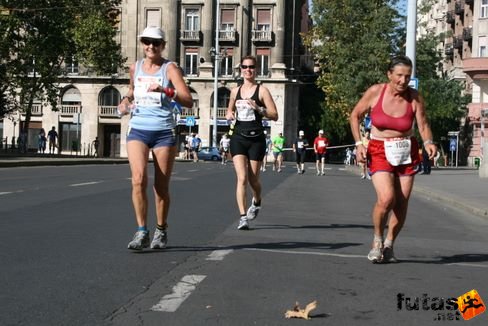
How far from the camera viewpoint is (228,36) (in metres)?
71.8

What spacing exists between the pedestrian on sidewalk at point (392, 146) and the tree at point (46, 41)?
38.5m

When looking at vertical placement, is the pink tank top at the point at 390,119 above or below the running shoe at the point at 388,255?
above

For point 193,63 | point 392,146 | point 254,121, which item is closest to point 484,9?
point 193,63

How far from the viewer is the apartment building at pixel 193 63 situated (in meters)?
71.5

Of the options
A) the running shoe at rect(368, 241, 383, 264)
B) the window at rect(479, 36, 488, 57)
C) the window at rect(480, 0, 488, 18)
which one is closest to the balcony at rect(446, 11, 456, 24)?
the window at rect(480, 0, 488, 18)

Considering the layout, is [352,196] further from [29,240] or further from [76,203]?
[29,240]

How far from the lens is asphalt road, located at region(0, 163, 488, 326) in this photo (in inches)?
206

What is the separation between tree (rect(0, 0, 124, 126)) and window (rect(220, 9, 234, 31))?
21.6 meters

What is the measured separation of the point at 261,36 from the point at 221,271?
66.0 metres

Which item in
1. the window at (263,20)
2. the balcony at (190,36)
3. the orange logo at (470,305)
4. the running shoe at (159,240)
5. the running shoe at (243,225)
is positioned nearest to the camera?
the orange logo at (470,305)

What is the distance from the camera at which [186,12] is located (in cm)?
7331

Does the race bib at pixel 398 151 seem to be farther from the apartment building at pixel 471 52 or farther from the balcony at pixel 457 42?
the balcony at pixel 457 42

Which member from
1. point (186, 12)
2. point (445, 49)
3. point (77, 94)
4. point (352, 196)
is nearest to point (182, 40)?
point (186, 12)

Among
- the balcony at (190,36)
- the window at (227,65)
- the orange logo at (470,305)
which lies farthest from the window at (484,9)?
the orange logo at (470,305)
